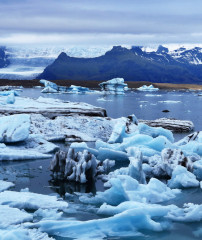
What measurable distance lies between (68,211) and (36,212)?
0.46 meters

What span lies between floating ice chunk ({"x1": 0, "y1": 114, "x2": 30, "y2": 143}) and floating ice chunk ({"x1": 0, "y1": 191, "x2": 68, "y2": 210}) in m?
4.11

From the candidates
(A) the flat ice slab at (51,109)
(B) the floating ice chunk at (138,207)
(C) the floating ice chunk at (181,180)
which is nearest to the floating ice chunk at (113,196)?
(B) the floating ice chunk at (138,207)

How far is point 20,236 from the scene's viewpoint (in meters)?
4.44

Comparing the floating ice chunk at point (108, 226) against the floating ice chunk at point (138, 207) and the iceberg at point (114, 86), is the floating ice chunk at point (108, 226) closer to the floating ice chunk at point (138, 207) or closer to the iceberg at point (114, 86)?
the floating ice chunk at point (138, 207)

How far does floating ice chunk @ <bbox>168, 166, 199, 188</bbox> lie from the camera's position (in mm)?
7109

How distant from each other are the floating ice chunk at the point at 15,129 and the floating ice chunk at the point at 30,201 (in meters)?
4.11

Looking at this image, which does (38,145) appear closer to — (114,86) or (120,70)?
(114,86)

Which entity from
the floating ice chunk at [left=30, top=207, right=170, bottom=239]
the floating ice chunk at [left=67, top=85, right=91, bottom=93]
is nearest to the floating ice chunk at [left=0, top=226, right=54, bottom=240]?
the floating ice chunk at [left=30, top=207, right=170, bottom=239]

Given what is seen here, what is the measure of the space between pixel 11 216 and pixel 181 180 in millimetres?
3259

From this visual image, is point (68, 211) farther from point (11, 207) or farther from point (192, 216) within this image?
point (192, 216)

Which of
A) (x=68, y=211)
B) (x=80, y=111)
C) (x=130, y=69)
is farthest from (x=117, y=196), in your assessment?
(x=130, y=69)

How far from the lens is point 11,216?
5.22m

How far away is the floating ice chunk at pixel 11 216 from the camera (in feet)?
16.6

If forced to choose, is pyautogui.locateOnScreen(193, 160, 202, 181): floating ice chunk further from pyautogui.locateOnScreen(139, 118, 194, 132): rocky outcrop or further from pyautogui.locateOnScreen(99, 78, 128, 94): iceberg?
pyautogui.locateOnScreen(99, 78, 128, 94): iceberg
